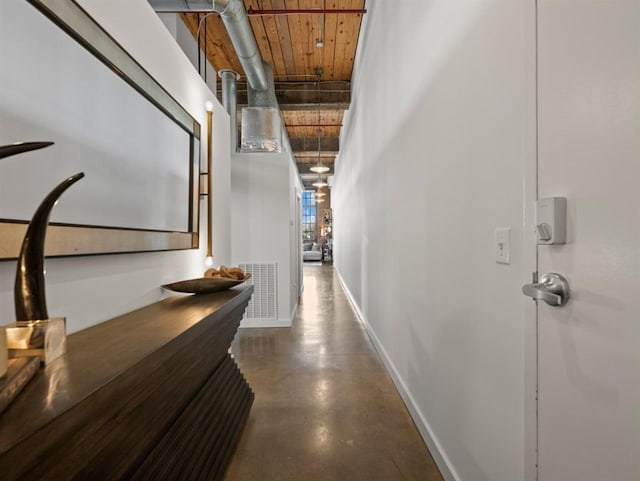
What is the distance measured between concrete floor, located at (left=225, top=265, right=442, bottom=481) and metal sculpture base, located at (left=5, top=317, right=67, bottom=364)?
1.35 m

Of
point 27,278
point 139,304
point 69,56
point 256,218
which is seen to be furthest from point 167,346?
point 256,218

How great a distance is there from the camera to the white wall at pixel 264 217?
4.59 meters

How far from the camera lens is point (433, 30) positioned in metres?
1.84

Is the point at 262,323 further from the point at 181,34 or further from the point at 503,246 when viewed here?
the point at 503,246

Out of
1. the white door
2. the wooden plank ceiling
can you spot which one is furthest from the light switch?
the wooden plank ceiling

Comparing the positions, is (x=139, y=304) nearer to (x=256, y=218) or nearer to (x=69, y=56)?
(x=69, y=56)

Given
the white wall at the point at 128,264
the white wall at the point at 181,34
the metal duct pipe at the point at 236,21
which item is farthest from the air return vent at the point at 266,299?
the metal duct pipe at the point at 236,21

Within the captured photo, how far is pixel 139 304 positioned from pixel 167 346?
2.34 ft

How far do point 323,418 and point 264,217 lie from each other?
291 cm

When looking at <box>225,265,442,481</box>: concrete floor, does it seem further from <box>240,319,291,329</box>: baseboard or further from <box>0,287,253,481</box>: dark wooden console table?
<box>240,319,291,329</box>: baseboard

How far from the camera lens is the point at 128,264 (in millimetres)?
1607

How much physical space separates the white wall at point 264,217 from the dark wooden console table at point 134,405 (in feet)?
8.42

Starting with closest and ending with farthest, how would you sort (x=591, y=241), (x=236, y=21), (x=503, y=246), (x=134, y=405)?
(x=591, y=241), (x=134, y=405), (x=503, y=246), (x=236, y=21)

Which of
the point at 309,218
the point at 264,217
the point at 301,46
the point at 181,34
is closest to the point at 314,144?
the point at 301,46
